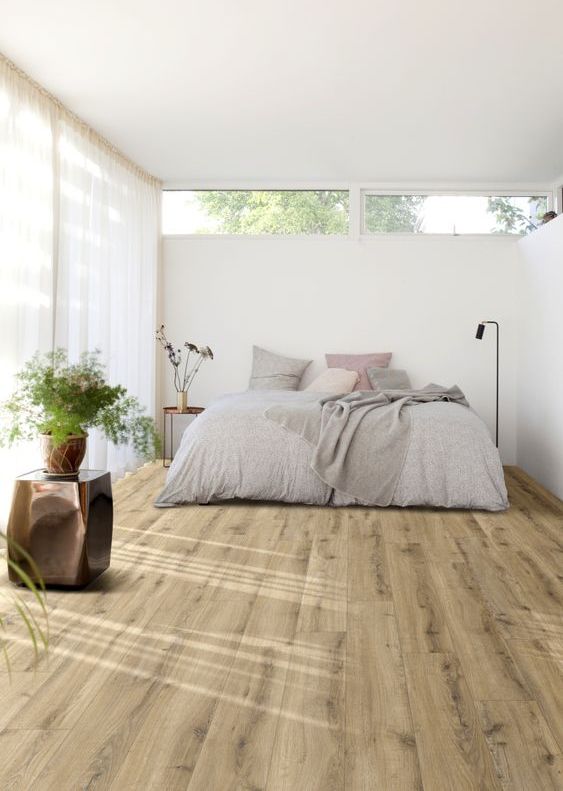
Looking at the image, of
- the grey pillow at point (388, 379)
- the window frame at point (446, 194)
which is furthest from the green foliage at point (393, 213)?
the grey pillow at point (388, 379)

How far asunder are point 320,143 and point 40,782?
504cm

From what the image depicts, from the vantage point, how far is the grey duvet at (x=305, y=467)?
4.85m

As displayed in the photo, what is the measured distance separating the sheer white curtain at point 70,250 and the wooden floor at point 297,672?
4.58ft

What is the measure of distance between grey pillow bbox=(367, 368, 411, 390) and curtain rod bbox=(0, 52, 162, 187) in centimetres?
262

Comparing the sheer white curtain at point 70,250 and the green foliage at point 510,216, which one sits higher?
the green foliage at point 510,216

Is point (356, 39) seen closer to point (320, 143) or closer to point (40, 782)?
point (320, 143)

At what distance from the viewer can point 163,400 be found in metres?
7.48

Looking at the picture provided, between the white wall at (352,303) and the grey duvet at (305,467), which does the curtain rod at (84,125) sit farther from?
the grey duvet at (305,467)

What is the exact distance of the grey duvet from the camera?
485 cm

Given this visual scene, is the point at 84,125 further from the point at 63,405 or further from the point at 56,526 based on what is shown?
the point at 56,526

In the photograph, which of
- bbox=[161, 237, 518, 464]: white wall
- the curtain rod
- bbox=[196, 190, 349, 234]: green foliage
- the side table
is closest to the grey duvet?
the side table

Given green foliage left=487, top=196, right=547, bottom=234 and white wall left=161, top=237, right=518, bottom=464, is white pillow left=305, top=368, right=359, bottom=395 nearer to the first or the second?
white wall left=161, top=237, right=518, bottom=464

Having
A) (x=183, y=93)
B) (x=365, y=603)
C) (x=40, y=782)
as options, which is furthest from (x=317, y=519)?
(x=40, y=782)

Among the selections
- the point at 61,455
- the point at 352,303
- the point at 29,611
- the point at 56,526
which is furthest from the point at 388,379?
the point at 29,611
